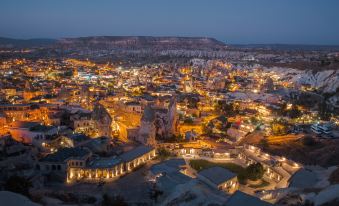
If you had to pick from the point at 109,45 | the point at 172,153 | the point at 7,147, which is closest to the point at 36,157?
the point at 7,147

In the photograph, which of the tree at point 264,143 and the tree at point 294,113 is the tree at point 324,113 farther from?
the tree at point 264,143

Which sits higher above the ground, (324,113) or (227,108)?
(324,113)

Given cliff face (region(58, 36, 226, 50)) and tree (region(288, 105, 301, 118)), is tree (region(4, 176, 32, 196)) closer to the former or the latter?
tree (region(288, 105, 301, 118))

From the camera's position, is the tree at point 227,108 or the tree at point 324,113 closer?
the tree at point 324,113

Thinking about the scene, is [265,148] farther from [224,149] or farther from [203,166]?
[203,166]

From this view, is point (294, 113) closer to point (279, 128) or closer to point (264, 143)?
point (279, 128)

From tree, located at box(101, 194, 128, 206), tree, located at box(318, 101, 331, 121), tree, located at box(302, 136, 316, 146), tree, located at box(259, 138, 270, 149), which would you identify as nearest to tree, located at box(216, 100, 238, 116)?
tree, located at box(318, 101, 331, 121)

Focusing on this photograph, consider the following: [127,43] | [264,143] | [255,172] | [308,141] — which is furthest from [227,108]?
[127,43]

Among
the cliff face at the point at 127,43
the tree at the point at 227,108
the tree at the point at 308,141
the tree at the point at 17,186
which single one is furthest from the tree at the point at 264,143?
the cliff face at the point at 127,43

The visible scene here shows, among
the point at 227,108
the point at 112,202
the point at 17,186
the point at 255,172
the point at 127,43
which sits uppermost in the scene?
the point at 127,43

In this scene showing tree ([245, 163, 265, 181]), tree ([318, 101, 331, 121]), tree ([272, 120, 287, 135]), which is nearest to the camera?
tree ([245, 163, 265, 181])

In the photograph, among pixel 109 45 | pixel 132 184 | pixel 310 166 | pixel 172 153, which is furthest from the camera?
pixel 109 45
